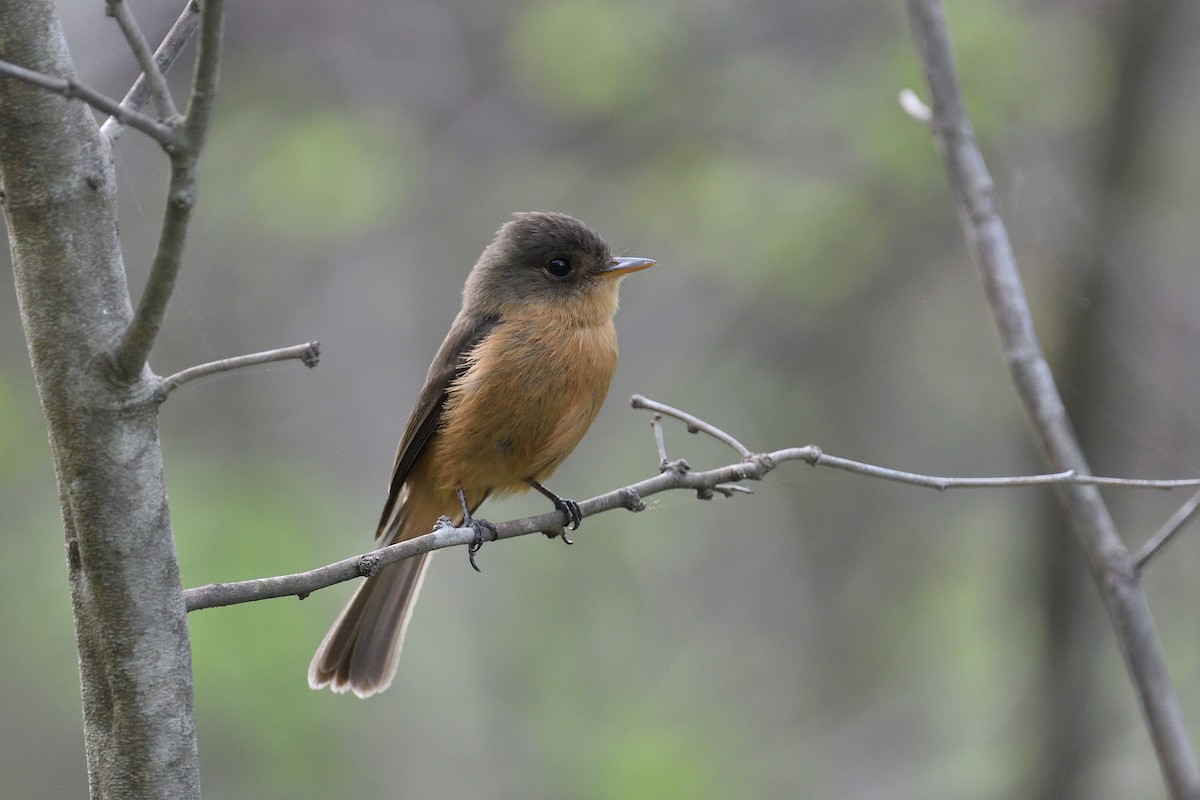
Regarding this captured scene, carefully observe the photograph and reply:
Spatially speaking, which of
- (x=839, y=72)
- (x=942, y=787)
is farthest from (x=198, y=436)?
(x=942, y=787)

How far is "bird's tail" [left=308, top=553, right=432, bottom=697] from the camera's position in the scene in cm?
446

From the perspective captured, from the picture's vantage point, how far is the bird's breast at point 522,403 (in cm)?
441

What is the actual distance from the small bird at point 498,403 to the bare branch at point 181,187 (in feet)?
7.34

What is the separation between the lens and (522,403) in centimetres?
441

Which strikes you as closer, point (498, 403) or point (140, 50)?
point (140, 50)

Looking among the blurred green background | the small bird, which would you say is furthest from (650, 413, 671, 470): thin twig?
the blurred green background

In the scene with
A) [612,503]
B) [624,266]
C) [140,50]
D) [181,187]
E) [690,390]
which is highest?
[690,390]

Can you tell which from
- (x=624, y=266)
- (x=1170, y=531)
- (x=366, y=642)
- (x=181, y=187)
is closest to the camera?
(x=181, y=187)

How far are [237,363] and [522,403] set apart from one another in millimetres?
2345

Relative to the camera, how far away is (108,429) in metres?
2.10

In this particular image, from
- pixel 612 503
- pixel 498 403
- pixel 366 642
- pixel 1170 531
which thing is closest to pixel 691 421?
pixel 612 503

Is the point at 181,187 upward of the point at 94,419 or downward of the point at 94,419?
upward

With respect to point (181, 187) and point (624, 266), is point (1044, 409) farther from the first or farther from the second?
point (181, 187)

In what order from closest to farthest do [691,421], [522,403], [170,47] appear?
1. [170,47]
2. [691,421]
3. [522,403]
